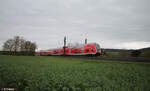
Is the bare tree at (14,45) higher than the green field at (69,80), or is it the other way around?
the bare tree at (14,45)

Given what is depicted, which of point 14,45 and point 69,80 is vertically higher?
point 14,45

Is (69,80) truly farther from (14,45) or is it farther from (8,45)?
(8,45)

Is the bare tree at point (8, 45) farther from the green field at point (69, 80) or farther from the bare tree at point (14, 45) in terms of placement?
the green field at point (69, 80)

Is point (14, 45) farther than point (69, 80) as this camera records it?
Yes

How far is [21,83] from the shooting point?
3.15 metres

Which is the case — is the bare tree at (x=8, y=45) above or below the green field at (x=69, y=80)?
above

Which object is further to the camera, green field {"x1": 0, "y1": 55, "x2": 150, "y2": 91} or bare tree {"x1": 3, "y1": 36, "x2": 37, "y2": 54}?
bare tree {"x1": 3, "y1": 36, "x2": 37, "y2": 54}

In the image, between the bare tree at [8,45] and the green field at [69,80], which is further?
the bare tree at [8,45]

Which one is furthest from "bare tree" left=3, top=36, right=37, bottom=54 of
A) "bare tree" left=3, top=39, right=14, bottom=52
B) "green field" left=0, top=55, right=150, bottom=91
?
"green field" left=0, top=55, right=150, bottom=91

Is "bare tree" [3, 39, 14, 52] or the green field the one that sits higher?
"bare tree" [3, 39, 14, 52]

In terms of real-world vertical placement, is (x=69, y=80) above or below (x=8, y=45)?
below

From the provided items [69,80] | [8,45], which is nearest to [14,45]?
[8,45]

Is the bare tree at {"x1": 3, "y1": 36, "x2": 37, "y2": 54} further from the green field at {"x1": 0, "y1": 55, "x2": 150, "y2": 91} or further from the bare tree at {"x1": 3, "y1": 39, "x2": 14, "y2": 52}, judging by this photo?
the green field at {"x1": 0, "y1": 55, "x2": 150, "y2": 91}

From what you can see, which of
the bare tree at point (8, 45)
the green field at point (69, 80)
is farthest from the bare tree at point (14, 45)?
the green field at point (69, 80)
